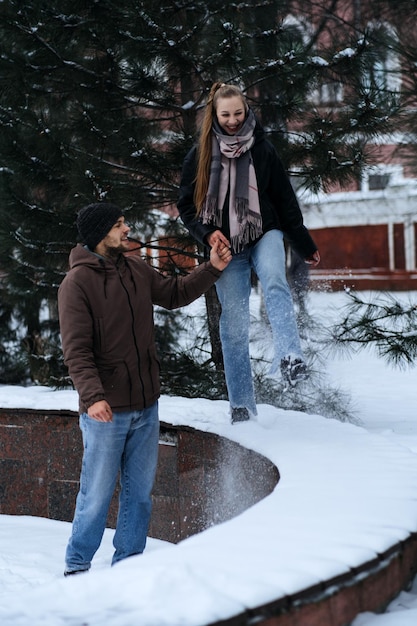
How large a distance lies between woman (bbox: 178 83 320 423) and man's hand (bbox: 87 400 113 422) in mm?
1116

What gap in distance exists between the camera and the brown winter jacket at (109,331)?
438 cm

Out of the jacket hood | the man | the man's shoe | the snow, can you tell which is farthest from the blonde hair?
the man's shoe

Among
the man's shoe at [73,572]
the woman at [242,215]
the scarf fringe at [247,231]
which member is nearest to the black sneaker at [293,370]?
the woman at [242,215]

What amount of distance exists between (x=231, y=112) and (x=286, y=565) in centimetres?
278

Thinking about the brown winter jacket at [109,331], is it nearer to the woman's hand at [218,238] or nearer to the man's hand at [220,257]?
the man's hand at [220,257]

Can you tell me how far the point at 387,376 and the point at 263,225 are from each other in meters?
8.67

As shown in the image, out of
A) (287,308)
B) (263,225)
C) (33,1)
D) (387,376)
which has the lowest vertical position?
(387,376)

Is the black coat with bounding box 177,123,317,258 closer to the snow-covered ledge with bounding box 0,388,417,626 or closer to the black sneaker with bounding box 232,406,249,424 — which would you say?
the black sneaker with bounding box 232,406,249,424

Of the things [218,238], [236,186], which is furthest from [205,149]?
[218,238]

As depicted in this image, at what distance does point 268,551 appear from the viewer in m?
3.10

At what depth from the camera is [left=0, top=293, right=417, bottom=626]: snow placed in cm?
268

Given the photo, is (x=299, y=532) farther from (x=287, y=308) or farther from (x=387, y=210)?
(x=387, y=210)

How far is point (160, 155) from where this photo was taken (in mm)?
8391

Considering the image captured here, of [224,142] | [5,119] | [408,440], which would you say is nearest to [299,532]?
[224,142]
